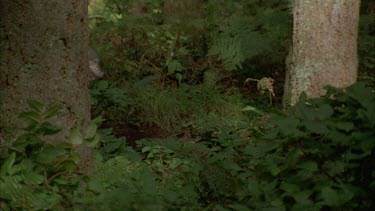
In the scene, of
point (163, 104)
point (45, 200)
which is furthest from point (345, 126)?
point (163, 104)

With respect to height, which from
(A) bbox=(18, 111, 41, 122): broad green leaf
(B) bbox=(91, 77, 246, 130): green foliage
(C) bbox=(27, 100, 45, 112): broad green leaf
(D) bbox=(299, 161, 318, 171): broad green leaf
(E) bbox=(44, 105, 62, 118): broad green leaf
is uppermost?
(C) bbox=(27, 100, 45, 112): broad green leaf

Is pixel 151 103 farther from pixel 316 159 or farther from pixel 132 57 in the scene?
pixel 316 159

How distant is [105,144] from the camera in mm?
4742

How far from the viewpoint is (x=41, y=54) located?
10.1 ft

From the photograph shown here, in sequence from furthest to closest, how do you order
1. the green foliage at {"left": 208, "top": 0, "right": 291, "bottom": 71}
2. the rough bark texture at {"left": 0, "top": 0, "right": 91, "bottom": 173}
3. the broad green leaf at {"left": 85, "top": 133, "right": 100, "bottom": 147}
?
the green foliage at {"left": 208, "top": 0, "right": 291, "bottom": 71}, the broad green leaf at {"left": 85, "top": 133, "right": 100, "bottom": 147}, the rough bark texture at {"left": 0, "top": 0, "right": 91, "bottom": 173}

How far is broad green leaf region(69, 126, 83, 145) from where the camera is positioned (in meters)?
3.11

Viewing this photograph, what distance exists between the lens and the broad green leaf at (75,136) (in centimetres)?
311

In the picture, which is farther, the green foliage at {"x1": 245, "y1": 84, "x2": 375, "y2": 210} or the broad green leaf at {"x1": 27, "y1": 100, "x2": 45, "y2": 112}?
the broad green leaf at {"x1": 27, "y1": 100, "x2": 45, "y2": 112}

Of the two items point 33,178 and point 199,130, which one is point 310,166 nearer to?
point 33,178

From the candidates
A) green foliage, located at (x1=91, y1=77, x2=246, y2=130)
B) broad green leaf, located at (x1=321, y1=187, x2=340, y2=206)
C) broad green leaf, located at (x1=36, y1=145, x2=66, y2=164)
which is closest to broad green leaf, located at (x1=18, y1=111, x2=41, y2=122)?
broad green leaf, located at (x1=36, y1=145, x2=66, y2=164)

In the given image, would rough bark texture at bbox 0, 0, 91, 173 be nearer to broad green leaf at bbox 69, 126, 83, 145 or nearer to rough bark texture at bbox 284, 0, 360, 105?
broad green leaf at bbox 69, 126, 83, 145

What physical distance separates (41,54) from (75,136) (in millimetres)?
494

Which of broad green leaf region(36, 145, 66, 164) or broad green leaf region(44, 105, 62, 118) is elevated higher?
broad green leaf region(44, 105, 62, 118)

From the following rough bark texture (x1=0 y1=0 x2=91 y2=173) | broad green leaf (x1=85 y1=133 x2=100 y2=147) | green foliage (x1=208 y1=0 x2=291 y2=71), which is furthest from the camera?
green foliage (x1=208 y1=0 x2=291 y2=71)
